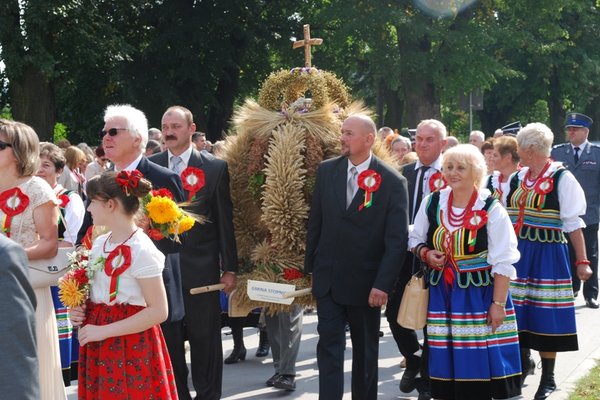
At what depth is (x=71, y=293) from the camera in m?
4.69

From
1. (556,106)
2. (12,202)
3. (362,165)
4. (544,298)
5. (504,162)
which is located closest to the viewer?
(12,202)

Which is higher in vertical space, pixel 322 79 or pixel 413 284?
pixel 322 79

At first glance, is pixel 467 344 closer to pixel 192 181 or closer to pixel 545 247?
pixel 545 247

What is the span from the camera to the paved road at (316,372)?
7.61 metres

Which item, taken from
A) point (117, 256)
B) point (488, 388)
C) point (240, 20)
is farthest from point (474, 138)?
point (240, 20)

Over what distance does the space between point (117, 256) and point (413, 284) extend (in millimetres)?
2212

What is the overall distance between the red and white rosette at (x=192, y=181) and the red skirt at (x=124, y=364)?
6.21ft

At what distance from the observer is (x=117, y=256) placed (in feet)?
15.5

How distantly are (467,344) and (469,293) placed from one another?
12.6 inches

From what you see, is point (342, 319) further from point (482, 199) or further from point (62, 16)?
point (62, 16)

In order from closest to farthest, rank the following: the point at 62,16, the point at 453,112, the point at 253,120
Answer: the point at 253,120 < the point at 62,16 < the point at 453,112

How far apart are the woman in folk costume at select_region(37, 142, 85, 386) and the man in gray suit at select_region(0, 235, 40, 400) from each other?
368 cm

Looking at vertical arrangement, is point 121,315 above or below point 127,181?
below

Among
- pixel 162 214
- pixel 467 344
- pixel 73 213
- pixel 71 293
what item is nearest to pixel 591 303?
pixel 467 344
